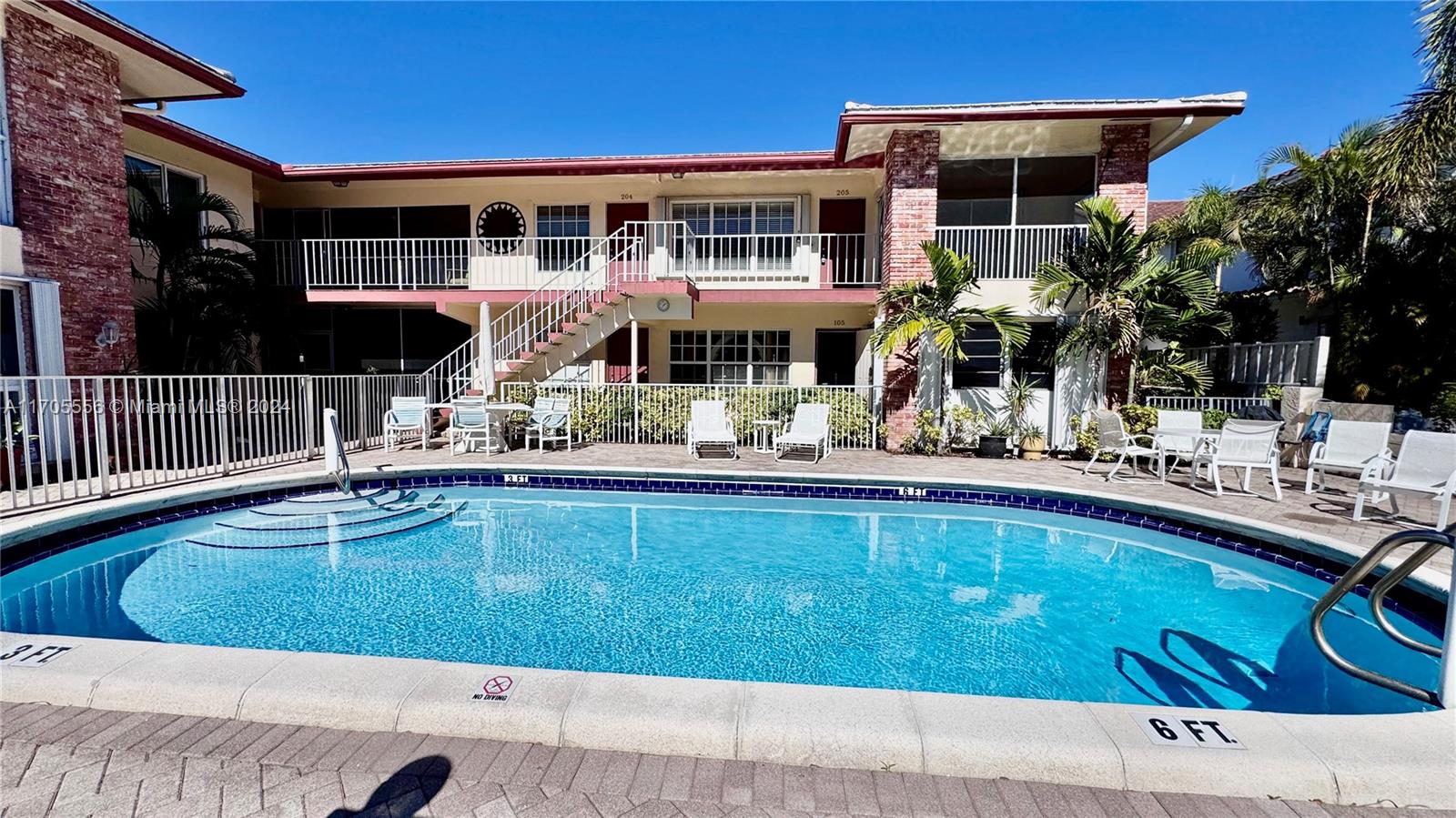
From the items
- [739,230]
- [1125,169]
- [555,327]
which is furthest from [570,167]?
[1125,169]

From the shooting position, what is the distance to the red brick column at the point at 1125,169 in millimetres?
9664

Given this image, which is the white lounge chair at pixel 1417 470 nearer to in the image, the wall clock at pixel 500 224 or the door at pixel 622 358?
the door at pixel 622 358

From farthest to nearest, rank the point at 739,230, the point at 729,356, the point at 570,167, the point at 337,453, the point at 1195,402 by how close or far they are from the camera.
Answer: the point at 729,356 < the point at 739,230 < the point at 570,167 < the point at 1195,402 < the point at 337,453

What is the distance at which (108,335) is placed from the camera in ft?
26.2

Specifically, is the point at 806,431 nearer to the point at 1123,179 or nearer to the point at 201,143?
the point at 1123,179

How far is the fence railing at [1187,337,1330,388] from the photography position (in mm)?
9258

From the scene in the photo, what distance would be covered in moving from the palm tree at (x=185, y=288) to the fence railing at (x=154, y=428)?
44.0 inches

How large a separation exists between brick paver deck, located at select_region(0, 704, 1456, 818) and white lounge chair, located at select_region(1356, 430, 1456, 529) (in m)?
5.21

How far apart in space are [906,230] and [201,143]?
12.3 metres

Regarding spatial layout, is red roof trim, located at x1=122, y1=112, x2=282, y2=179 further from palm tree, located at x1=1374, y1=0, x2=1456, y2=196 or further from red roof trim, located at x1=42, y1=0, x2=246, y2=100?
palm tree, located at x1=1374, y1=0, x2=1456, y2=196

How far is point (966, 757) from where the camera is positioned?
2174mm

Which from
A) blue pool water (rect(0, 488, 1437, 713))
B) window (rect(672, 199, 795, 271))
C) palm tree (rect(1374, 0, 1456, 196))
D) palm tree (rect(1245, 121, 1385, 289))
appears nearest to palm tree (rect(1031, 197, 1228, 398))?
palm tree (rect(1374, 0, 1456, 196))

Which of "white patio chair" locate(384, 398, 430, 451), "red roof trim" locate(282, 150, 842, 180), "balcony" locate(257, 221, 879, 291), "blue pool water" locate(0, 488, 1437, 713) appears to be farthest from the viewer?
"balcony" locate(257, 221, 879, 291)

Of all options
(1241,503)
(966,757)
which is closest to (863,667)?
(966,757)
